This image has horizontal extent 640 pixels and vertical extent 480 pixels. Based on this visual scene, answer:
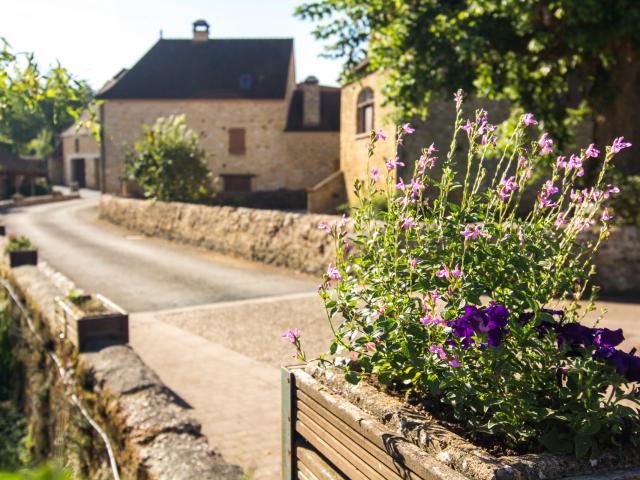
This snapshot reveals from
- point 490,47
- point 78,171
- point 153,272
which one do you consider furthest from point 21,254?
point 78,171

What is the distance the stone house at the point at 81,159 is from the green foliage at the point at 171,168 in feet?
89.4

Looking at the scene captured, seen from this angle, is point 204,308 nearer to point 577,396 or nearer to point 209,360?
point 209,360

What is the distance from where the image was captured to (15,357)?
9703mm

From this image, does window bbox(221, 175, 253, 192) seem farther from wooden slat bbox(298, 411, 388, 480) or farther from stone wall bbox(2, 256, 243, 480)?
wooden slat bbox(298, 411, 388, 480)

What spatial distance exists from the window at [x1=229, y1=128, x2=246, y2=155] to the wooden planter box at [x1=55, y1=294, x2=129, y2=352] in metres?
31.2

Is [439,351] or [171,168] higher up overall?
[171,168]

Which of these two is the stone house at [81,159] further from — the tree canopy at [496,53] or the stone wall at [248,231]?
the tree canopy at [496,53]

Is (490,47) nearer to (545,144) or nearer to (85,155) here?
(545,144)

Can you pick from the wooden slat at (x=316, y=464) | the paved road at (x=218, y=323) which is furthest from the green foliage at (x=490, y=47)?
the wooden slat at (x=316, y=464)

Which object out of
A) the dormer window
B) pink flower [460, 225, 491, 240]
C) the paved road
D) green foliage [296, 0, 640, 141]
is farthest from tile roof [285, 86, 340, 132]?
pink flower [460, 225, 491, 240]

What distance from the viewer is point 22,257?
445 inches

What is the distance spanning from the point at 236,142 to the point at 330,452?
3575cm

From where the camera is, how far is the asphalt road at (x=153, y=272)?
12.0 m

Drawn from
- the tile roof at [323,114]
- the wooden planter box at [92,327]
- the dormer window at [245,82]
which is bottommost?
the wooden planter box at [92,327]
